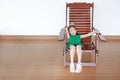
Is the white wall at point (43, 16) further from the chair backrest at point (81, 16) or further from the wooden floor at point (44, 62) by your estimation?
the chair backrest at point (81, 16)

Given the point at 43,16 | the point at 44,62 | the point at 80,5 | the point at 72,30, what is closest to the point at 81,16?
the point at 80,5

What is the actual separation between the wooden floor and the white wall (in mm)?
271

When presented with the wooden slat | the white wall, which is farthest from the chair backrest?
the white wall

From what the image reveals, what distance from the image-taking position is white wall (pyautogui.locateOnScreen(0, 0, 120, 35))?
19.5 feet

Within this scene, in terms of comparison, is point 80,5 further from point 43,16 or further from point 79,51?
point 43,16

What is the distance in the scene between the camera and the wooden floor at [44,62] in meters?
4.14

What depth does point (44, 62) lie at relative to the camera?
15.6ft

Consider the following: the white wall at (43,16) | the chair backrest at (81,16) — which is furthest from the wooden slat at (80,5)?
the white wall at (43,16)

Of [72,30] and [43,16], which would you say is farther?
[43,16]

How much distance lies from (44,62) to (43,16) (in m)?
→ 1.56

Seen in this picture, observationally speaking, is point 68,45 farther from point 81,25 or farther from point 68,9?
point 68,9

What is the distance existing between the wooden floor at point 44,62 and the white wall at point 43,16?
0.27m

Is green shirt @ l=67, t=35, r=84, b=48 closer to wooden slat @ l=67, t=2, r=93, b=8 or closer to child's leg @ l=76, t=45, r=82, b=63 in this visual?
child's leg @ l=76, t=45, r=82, b=63

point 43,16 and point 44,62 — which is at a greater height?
point 43,16
